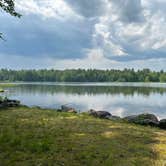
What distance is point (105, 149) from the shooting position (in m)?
9.01

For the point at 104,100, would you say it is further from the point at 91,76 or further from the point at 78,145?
the point at 91,76

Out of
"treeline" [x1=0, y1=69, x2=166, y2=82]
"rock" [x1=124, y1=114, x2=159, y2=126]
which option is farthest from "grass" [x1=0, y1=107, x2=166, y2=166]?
"treeline" [x1=0, y1=69, x2=166, y2=82]

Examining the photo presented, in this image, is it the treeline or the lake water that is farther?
the treeline

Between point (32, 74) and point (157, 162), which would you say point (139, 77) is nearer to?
point (32, 74)

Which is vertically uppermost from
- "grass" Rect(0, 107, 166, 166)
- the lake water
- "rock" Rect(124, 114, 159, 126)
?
"grass" Rect(0, 107, 166, 166)

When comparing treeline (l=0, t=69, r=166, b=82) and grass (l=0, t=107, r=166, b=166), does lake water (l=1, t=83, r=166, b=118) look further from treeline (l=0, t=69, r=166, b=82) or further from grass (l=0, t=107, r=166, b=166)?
treeline (l=0, t=69, r=166, b=82)

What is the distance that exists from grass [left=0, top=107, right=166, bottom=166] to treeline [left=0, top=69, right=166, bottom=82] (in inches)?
6463

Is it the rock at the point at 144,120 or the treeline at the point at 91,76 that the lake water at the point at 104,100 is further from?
the treeline at the point at 91,76

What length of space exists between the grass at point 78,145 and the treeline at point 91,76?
164 metres

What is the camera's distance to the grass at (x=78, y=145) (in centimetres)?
806

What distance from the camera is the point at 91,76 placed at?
184m

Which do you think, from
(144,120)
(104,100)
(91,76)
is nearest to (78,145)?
(144,120)

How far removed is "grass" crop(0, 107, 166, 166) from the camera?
8062mm

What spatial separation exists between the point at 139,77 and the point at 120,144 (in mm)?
170299
